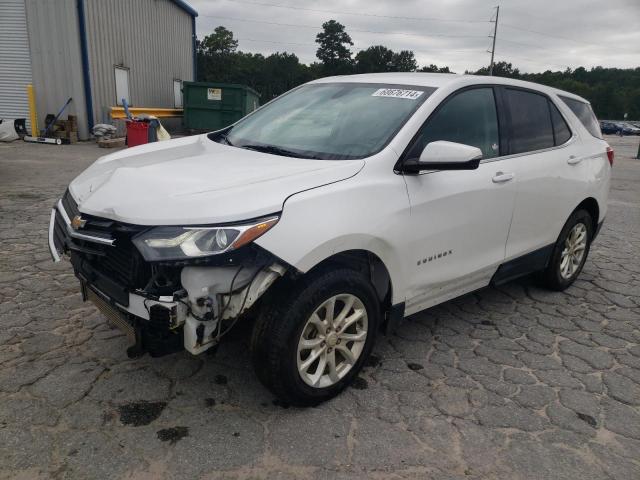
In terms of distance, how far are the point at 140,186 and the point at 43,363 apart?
133 cm

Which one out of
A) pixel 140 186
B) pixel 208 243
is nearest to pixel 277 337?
pixel 208 243

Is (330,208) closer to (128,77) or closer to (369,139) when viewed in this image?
(369,139)

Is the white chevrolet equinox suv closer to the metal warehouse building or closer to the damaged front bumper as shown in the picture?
the damaged front bumper

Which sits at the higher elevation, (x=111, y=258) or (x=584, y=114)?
(x=584, y=114)

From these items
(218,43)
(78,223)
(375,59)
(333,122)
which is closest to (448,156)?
(333,122)

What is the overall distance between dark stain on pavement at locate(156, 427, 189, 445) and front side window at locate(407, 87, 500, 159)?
72.3 inches

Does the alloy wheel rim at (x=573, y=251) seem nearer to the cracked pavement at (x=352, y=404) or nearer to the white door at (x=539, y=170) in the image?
the white door at (x=539, y=170)

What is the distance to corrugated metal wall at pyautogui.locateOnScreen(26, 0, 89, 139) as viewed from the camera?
1385 cm

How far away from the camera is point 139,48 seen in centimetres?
1758

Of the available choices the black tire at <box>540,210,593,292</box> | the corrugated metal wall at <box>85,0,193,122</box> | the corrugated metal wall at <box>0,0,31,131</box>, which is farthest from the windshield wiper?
the corrugated metal wall at <box>0,0,31,131</box>

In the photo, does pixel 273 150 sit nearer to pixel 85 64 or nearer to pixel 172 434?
pixel 172 434

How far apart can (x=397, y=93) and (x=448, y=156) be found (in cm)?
73

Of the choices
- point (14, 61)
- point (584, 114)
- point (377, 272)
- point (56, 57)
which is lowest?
point (377, 272)

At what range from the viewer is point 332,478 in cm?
219
